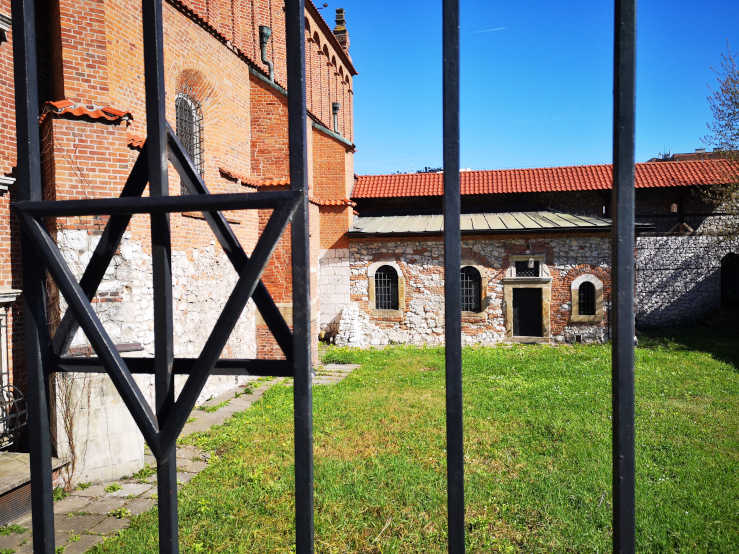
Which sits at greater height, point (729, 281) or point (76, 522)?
point (729, 281)

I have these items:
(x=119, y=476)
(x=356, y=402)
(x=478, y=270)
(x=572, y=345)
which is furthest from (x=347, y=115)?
(x=119, y=476)

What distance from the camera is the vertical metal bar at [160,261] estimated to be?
1.66 metres

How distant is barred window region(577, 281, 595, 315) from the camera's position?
559 inches

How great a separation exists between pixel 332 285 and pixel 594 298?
26.2 ft

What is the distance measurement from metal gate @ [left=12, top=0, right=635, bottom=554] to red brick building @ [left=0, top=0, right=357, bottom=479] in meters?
3.30

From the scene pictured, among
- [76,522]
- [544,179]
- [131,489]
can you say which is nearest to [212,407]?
[131,489]

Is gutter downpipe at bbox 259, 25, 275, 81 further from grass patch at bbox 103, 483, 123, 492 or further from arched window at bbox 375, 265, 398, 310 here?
grass patch at bbox 103, 483, 123, 492

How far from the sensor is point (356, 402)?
8102mm

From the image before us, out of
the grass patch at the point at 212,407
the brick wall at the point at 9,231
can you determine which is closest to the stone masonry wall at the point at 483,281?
the grass patch at the point at 212,407

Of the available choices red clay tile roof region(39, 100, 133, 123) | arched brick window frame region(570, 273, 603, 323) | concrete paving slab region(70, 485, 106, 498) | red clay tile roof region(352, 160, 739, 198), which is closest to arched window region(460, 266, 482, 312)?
arched brick window frame region(570, 273, 603, 323)

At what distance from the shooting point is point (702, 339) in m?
14.2

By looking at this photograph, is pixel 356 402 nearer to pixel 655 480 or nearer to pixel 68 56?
pixel 655 480

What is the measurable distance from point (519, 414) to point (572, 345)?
7682 millimetres

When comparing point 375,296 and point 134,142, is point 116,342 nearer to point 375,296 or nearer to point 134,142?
point 134,142
